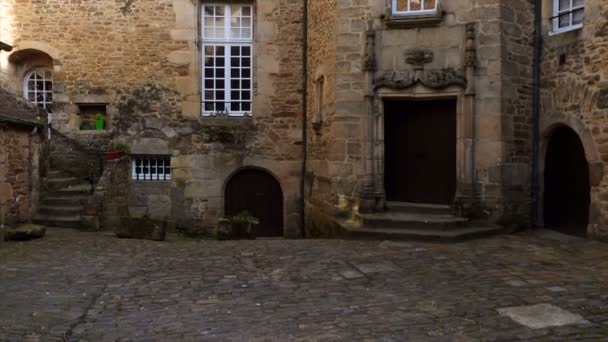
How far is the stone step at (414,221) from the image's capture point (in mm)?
7711

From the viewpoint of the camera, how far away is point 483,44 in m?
8.03

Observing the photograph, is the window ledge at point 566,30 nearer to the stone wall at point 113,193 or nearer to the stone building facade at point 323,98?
the stone building facade at point 323,98

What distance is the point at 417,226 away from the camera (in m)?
7.80

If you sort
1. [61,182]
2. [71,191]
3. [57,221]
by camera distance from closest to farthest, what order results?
[57,221] < [71,191] < [61,182]

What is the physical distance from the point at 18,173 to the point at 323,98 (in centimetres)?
567

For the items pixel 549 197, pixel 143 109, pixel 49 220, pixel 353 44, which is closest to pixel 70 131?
pixel 143 109

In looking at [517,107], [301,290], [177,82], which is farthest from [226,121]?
[301,290]

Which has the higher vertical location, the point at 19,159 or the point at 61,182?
the point at 19,159

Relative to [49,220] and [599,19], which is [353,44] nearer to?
[599,19]

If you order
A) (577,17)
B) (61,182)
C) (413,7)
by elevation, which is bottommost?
(61,182)

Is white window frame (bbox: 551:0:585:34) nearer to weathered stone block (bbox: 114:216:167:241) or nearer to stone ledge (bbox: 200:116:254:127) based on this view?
stone ledge (bbox: 200:116:254:127)

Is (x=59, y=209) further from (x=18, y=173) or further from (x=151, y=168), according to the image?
A: (x=151, y=168)

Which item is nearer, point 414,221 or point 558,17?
point 414,221

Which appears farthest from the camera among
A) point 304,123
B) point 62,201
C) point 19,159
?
point 304,123
